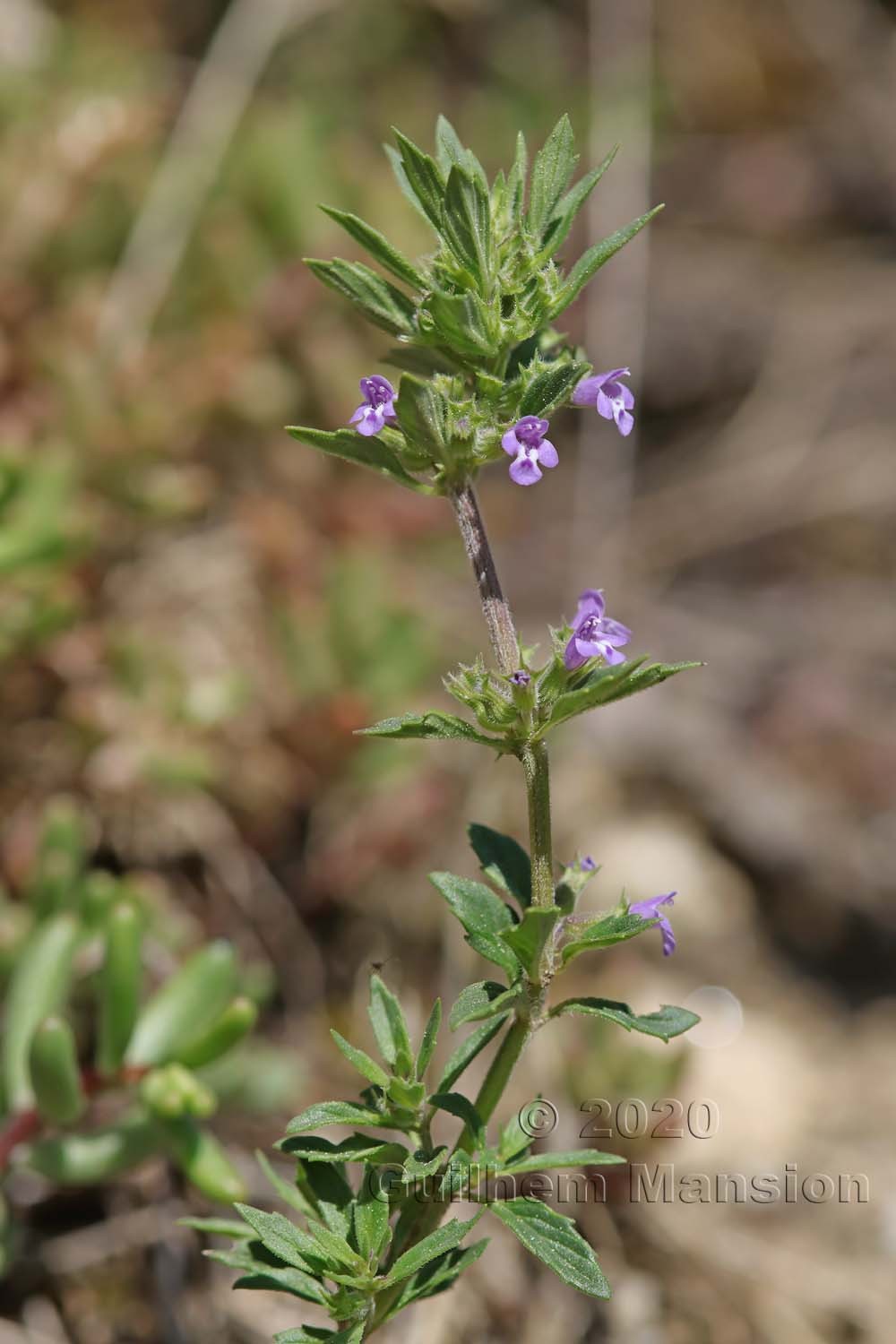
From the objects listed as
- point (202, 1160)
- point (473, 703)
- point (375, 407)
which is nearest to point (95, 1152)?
point (202, 1160)

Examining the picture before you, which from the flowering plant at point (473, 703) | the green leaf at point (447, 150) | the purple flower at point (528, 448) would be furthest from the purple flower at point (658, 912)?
the green leaf at point (447, 150)

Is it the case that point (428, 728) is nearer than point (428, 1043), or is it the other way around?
point (428, 728)

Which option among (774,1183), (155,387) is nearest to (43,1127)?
(774,1183)

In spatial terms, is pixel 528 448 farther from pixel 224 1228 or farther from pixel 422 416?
pixel 224 1228

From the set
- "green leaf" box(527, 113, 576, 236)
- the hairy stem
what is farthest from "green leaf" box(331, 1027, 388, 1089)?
"green leaf" box(527, 113, 576, 236)

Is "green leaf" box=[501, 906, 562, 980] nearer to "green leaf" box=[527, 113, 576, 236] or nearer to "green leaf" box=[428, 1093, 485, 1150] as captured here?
"green leaf" box=[428, 1093, 485, 1150]

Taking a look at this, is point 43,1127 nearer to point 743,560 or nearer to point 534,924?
point 534,924
